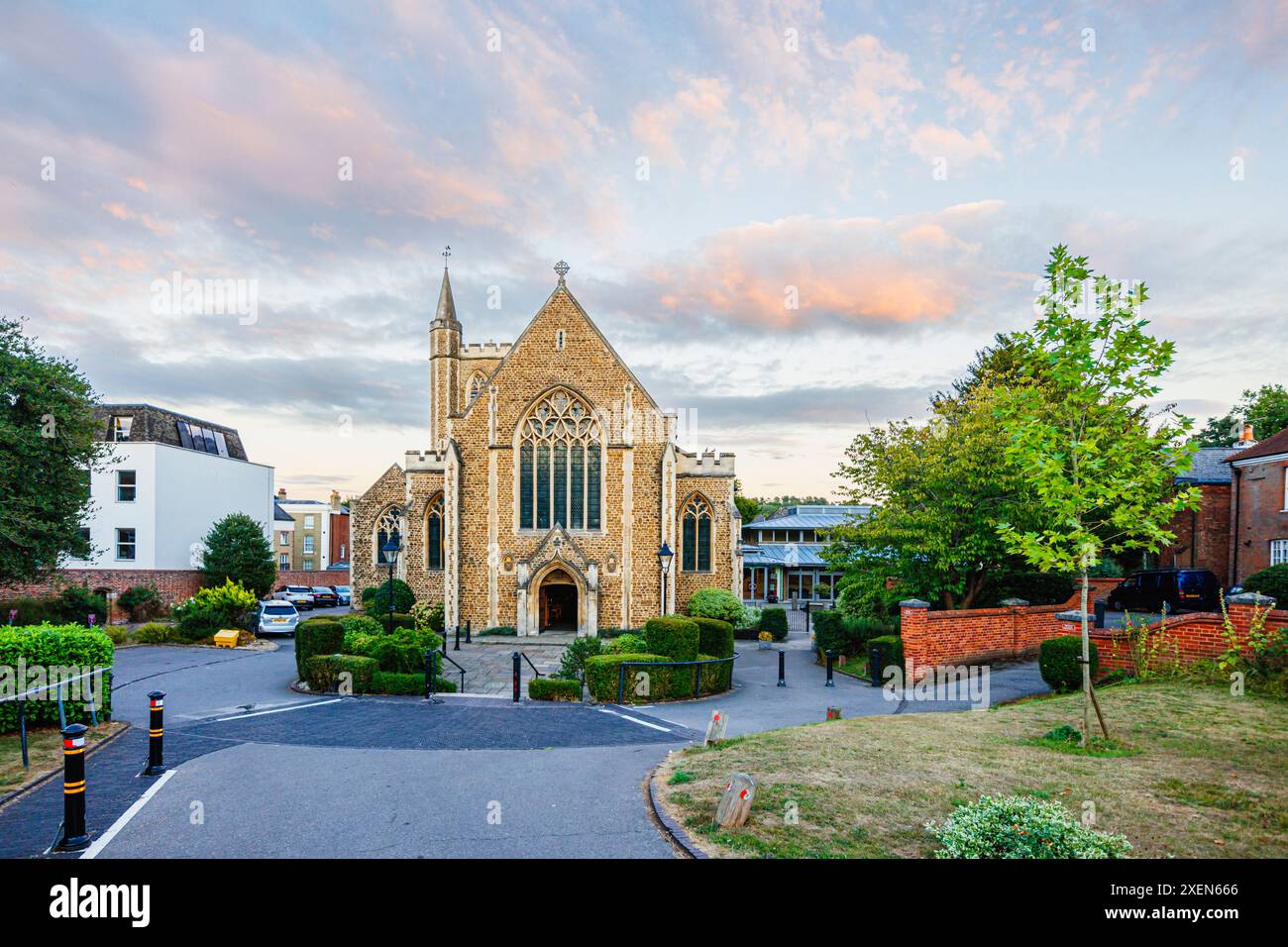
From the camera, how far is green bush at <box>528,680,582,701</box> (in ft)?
46.0

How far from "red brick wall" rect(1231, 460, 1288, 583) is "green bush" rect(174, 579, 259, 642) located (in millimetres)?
38861

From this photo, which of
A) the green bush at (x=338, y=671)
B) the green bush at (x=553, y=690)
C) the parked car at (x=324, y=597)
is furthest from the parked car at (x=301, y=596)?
the green bush at (x=553, y=690)

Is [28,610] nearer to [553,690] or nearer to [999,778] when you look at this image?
[553,690]

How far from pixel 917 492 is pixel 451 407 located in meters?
26.3

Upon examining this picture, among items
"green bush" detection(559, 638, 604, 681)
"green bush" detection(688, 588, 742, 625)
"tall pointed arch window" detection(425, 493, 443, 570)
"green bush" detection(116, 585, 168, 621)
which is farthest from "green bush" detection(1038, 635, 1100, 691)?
"green bush" detection(116, 585, 168, 621)

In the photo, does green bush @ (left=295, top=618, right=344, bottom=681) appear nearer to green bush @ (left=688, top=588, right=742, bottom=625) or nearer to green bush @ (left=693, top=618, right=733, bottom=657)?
green bush @ (left=693, top=618, right=733, bottom=657)

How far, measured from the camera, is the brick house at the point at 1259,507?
2617cm

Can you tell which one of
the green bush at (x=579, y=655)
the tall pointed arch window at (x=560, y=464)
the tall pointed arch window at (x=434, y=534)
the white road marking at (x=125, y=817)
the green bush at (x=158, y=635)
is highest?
the tall pointed arch window at (x=560, y=464)

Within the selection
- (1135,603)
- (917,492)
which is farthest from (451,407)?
(1135,603)

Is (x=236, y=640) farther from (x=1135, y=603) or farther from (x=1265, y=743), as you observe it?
(x=1135, y=603)

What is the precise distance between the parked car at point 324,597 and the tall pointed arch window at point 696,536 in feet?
79.7

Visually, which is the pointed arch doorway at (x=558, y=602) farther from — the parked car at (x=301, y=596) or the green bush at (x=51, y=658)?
the parked car at (x=301, y=596)

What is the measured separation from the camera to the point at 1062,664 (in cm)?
1316

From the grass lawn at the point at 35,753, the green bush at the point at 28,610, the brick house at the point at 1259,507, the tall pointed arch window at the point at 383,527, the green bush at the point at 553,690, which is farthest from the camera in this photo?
the tall pointed arch window at the point at 383,527
